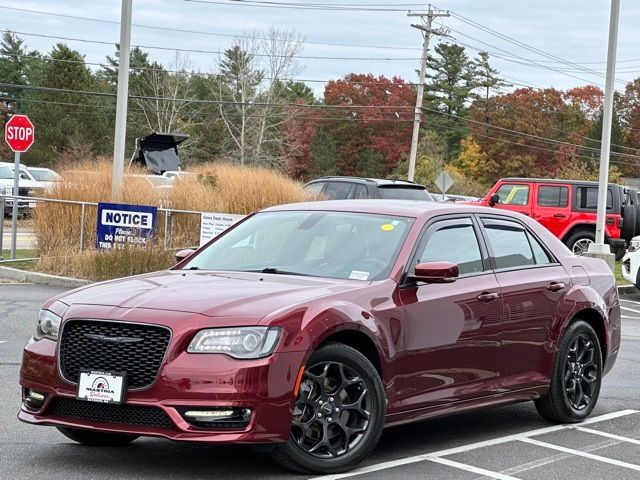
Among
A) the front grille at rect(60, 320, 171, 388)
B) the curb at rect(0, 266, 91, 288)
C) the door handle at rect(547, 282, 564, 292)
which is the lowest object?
the curb at rect(0, 266, 91, 288)

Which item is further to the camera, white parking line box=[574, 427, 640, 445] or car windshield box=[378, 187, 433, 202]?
car windshield box=[378, 187, 433, 202]

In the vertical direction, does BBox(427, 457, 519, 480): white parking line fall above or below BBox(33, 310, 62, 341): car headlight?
below

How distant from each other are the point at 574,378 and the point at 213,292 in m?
3.14

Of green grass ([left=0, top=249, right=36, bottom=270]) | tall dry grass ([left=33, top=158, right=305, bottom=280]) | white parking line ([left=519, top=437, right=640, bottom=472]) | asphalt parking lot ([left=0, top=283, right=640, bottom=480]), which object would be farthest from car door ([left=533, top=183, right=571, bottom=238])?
white parking line ([left=519, top=437, right=640, bottom=472])

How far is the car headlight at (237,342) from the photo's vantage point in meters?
5.96

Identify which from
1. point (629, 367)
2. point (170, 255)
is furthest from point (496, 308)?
point (170, 255)

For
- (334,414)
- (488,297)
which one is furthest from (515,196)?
(334,414)

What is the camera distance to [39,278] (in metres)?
19.7

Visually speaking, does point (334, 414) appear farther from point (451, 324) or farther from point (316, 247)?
point (316, 247)

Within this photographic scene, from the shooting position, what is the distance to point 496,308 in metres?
7.58

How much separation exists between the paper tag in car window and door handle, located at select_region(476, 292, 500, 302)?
→ 0.86 metres

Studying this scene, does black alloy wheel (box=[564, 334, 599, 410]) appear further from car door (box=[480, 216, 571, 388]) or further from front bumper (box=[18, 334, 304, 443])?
front bumper (box=[18, 334, 304, 443])

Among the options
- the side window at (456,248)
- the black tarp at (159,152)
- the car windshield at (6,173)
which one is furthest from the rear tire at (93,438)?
the car windshield at (6,173)

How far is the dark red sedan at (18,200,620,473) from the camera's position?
5973 mm
